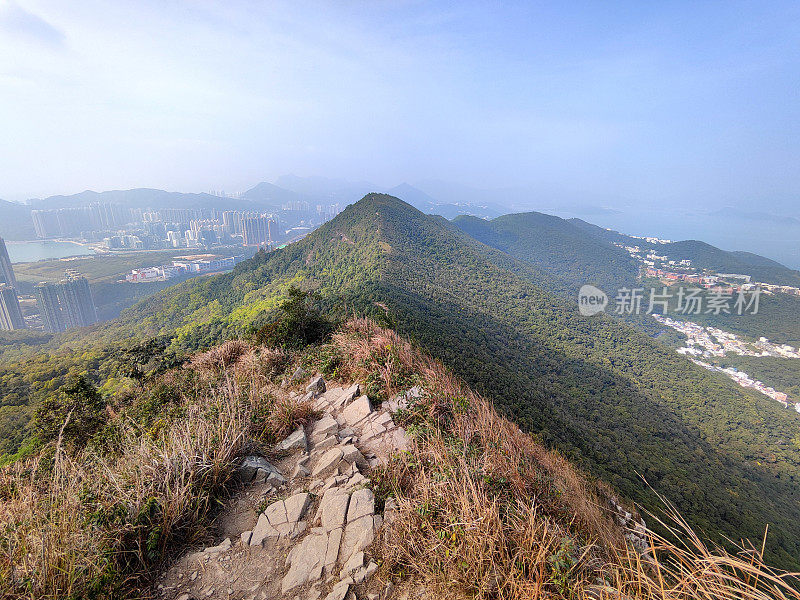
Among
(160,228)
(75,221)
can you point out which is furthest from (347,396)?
(75,221)

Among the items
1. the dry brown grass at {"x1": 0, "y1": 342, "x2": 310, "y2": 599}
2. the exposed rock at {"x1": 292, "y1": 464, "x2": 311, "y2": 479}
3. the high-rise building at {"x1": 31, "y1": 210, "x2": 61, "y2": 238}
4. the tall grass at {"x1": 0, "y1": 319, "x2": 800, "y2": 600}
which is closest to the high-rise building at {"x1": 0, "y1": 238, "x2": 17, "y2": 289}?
the high-rise building at {"x1": 31, "y1": 210, "x2": 61, "y2": 238}

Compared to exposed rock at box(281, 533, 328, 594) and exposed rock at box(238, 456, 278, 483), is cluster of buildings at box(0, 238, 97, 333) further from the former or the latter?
exposed rock at box(281, 533, 328, 594)

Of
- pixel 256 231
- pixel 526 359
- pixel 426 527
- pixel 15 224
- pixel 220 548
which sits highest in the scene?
pixel 426 527

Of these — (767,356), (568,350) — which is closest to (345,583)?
(568,350)

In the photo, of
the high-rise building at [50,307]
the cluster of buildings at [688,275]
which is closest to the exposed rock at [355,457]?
the high-rise building at [50,307]

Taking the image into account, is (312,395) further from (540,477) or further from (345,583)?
(540,477)

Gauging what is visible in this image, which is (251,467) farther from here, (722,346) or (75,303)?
(75,303)

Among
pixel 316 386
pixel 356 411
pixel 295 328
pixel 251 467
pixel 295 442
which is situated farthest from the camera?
pixel 295 328
